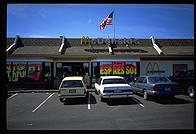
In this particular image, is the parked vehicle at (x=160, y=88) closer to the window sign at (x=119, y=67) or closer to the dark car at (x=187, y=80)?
the dark car at (x=187, y=80)

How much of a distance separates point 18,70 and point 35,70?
1.91 m

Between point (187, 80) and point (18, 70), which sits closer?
point (187, 80)

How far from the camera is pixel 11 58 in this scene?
625 inches

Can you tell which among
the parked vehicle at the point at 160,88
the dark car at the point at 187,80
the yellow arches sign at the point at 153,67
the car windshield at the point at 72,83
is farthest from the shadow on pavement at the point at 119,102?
the yellow arches sign at the point at 153,67

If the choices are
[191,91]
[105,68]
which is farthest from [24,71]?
[191,91]

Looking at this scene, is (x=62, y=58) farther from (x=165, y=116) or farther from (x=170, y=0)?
(x=170, y=0)

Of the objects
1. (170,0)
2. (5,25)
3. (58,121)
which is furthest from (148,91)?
(5,25)

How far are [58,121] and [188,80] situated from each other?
999 cm

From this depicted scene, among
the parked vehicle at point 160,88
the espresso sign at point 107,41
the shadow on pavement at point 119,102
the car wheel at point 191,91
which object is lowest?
the shadow on pavement at point 119,102

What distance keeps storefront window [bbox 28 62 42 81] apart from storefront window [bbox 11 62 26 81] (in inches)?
26.6

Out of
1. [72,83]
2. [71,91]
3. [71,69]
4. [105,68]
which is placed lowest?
[71,91]

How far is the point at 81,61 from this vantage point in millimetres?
18016

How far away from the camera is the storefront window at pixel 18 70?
16078mm

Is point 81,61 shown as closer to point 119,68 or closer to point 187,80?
point 119,68
